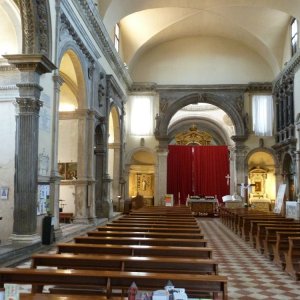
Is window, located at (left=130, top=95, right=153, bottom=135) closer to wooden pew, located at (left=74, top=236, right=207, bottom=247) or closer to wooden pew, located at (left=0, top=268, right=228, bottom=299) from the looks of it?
wooden pew, located at (left=74, top=236, right=207, bottom=247)

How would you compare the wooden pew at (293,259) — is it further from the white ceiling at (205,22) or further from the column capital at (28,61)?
the white ceiling at (205,22)

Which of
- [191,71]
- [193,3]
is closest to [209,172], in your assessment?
[191,71]

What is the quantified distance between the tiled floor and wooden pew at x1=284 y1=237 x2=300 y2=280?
0.12m

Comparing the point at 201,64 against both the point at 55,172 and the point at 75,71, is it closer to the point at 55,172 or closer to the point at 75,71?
the point at 75,71

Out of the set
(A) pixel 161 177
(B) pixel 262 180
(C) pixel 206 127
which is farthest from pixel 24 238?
(C) pixel 206 127

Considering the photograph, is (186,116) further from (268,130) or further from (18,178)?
(18,178)

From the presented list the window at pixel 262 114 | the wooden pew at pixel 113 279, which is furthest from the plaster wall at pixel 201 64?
the wooden pew at pixel 113 279

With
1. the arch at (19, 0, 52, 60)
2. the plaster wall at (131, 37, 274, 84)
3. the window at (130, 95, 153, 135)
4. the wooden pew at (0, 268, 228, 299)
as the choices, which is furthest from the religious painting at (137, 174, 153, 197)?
the wooden pew at (0, 268, 228, 299)

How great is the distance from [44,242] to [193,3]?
15.0 metres

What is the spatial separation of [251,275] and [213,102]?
19461 millimetres

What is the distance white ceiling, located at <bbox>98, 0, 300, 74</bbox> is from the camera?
19312mm

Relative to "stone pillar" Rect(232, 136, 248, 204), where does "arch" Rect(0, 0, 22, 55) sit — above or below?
above

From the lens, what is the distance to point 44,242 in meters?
10.2

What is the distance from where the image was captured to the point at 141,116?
1036 inches
